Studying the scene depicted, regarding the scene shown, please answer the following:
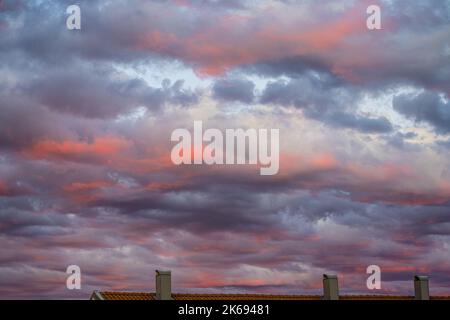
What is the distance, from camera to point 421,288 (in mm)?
50562

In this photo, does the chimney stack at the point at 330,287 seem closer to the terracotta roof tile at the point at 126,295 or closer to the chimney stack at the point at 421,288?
the chimney stack at the point at 421,288

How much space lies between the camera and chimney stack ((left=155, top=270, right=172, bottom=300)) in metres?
43.5

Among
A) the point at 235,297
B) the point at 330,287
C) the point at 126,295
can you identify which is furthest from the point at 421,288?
the point at 126,295

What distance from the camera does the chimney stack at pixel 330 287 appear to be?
4766 centimetres

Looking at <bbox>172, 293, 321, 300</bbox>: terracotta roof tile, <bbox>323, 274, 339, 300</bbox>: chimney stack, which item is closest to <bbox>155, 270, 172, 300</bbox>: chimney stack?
<bbox>172, 293, 321, 300</bbox>: terracotta roof tile

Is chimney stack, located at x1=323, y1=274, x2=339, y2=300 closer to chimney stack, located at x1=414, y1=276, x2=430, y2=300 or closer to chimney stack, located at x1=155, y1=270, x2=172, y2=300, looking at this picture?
chimney stack, located at x1=414, y1=276, x2=430, y2=300

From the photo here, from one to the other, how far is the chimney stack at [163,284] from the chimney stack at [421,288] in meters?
18.7

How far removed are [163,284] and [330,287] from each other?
11819mm

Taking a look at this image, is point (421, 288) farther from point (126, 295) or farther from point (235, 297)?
point (126, 295)

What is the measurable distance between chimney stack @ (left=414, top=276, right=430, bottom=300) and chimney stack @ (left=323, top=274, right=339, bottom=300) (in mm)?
6785
